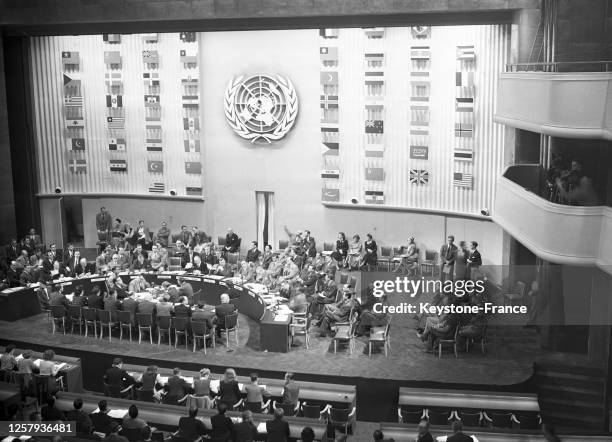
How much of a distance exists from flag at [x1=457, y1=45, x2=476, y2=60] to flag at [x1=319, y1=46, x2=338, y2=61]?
4.14 m

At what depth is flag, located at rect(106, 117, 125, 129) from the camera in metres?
29.7

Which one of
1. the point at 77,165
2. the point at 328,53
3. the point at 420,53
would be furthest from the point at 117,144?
the point at 420,53

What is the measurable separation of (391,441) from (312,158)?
1611 centimetres

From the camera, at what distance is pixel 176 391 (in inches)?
650

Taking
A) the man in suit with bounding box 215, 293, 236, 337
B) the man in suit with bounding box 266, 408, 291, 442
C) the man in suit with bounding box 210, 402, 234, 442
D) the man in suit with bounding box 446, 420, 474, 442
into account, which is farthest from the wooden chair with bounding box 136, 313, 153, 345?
the man in suit with bounding box 446, 420, 474, 442

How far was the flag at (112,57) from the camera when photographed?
2920 centimetres

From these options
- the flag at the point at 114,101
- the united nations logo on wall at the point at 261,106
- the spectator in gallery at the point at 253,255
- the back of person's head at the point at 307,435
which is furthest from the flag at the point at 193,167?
the back of person's head at the point at 307,435

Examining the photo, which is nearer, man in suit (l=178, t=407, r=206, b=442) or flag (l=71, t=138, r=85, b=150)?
man in suit (l=178, t=407, r=206, b=442)

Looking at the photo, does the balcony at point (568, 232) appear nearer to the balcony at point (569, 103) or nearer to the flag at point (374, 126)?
the balcony at point (569, 103)

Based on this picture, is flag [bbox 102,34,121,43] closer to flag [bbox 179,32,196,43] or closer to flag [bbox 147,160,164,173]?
flag [bbox 179,32,196,43]

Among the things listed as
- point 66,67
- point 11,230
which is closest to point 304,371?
point 11,230

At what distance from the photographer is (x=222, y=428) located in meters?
13.7

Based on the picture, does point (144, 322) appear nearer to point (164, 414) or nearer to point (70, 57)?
point (164, 414)

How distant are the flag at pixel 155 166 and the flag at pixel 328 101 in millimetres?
6354
